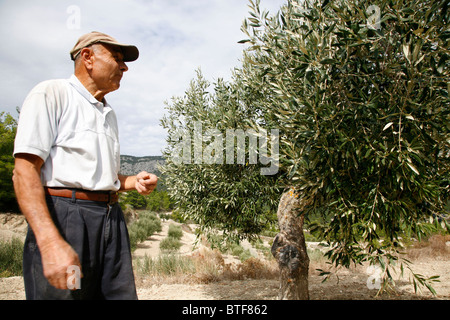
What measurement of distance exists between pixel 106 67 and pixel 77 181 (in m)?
1.05

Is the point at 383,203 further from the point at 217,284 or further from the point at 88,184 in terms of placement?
the point at 217,284

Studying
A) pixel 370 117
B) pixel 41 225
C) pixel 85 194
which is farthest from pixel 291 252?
pixel 41 225

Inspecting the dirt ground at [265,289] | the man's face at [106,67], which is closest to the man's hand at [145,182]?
the man's face at [106,67]

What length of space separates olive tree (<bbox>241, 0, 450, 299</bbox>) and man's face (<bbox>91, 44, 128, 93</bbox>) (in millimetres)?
2319

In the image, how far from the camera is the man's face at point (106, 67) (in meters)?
2.42

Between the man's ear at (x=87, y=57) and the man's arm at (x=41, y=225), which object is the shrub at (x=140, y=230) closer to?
the man's ear at (x=87, y=57)

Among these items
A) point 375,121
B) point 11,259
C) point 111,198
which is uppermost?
point 375,121

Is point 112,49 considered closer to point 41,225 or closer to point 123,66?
point 123,66

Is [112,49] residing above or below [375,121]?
above

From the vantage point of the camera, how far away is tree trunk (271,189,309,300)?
6.38 m

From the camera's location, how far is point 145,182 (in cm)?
256

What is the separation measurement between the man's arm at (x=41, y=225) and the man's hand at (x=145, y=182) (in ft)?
2.88
